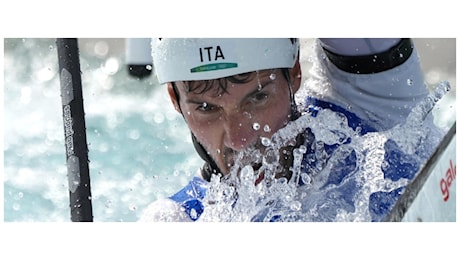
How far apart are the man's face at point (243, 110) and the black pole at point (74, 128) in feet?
0.82

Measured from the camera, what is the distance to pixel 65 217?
2.38 m

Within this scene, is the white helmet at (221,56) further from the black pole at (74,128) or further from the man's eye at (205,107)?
the black pole at (74,128)

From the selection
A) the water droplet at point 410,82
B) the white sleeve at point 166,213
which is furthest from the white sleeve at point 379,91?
the white sleeve at point 166,213

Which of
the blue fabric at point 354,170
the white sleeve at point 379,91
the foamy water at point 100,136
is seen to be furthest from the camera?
the foamy water at point 100,136

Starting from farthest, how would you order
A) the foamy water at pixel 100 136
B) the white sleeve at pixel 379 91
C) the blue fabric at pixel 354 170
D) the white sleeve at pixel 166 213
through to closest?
the foamy water at pixel 100 136, the white sleeve at pixel 166 213, the white sleeve at pixel 379 91, the blue fabric at pixel 354 170

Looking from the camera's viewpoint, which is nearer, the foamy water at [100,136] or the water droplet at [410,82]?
the water droplet at [410,82]

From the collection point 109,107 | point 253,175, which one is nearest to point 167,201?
point 253,175

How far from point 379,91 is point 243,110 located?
0.24m

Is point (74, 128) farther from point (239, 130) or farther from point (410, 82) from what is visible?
point (410, 82)

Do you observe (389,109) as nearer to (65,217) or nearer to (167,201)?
(167,201)

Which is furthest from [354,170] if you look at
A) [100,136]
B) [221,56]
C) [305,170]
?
[100,136]

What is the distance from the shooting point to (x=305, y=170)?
164 cm

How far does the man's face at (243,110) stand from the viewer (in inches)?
Answer: 64.0
